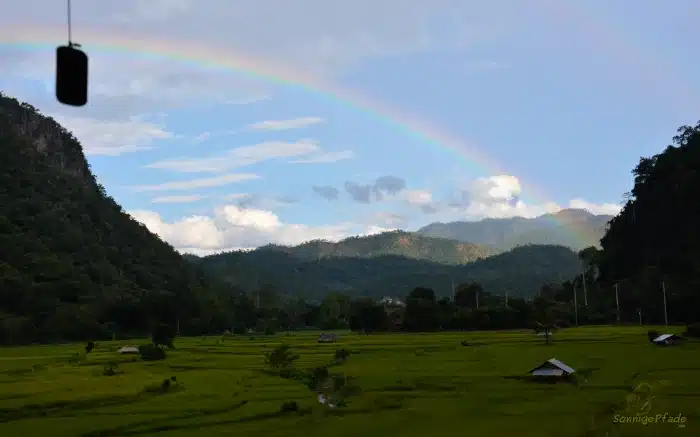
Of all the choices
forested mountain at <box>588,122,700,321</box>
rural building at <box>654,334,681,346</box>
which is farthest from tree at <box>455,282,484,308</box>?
rural building at <box>654,334,681,346</box>

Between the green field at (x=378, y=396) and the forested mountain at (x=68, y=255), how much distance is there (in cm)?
3128

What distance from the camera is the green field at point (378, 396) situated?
24016 mm

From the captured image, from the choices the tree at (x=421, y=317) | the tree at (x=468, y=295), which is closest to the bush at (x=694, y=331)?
the tree at (x=421, y=317)

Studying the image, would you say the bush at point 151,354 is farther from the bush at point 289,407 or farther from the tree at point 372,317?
the tree at point 372,317

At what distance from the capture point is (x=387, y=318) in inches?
3821

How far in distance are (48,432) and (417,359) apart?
30.0m

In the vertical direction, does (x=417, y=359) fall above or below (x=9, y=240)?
below

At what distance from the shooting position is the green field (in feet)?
78.8

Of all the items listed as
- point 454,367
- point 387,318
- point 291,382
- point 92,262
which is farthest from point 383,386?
point 92,262

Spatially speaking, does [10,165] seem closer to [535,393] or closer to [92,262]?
[92,262]

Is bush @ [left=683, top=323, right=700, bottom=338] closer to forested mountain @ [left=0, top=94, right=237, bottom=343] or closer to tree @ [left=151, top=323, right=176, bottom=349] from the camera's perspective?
tree @ [left=151, top=323, right=176, bottom=349]

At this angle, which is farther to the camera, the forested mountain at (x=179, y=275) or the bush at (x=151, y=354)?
the forested mountain at (x=179, y=275)

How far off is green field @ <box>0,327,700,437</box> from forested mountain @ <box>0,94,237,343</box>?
31277 mm

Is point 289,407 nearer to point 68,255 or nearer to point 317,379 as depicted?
point 317,379
